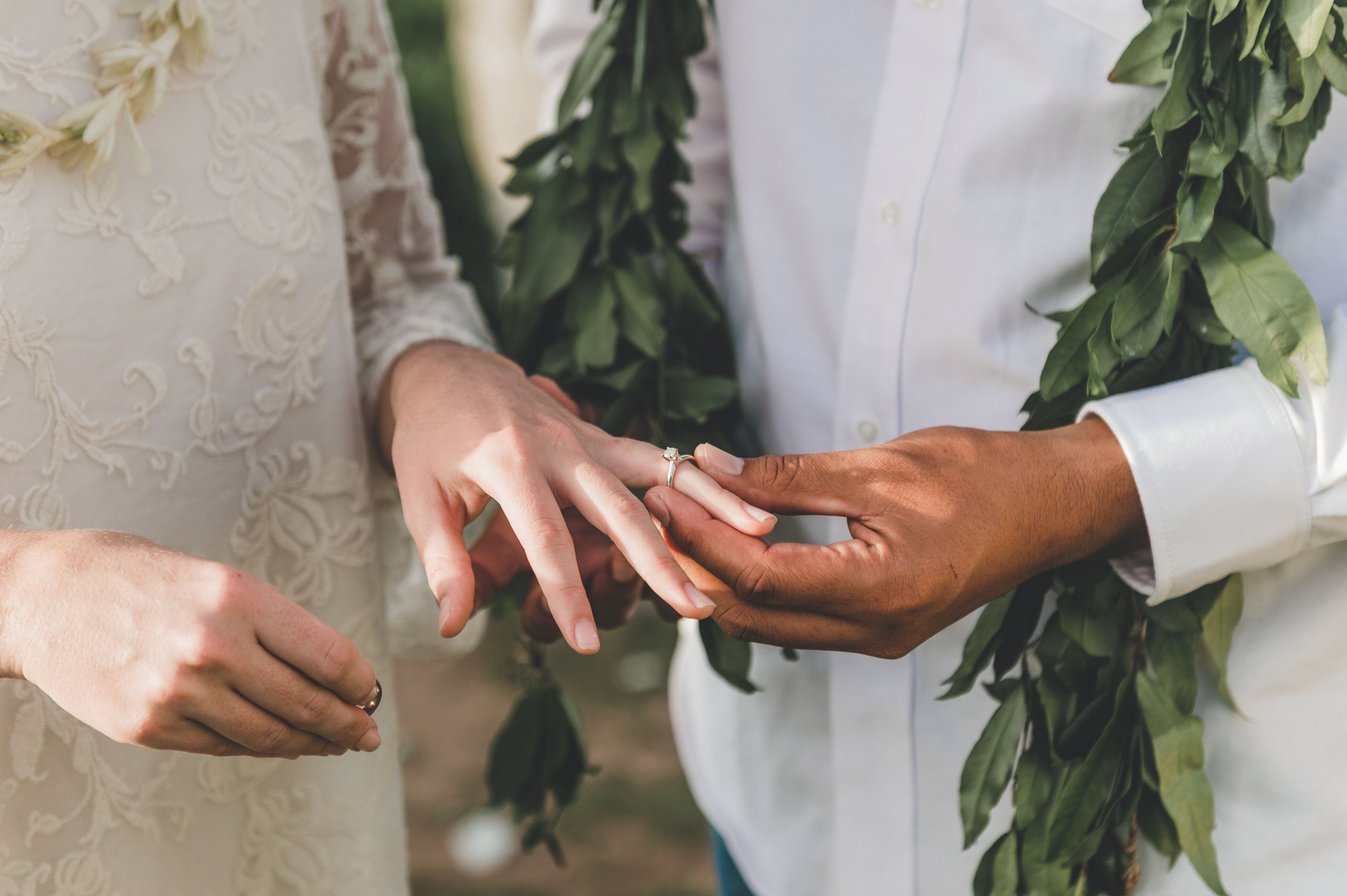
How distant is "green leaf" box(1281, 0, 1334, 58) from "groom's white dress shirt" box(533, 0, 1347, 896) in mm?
189

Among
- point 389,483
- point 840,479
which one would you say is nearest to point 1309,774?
point 840,479

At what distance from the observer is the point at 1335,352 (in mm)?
1032

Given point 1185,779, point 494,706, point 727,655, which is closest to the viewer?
point 1185,779

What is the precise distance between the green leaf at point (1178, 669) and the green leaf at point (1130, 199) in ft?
1.46

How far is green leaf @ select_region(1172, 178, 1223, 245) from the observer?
1040 millimetres

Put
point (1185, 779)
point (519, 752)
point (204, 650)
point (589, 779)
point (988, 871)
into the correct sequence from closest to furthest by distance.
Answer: point (204, 650), point (1185, 779), point (988, 871), point (519, 752), point (589, 779)

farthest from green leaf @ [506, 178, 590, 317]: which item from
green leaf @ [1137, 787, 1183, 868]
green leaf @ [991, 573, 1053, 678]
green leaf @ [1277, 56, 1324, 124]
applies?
green leaf @ [1137, 787, 1183, 868]

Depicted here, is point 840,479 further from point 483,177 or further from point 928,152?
point 483,177

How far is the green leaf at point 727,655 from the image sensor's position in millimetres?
1370

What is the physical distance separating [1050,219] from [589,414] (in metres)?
0.66

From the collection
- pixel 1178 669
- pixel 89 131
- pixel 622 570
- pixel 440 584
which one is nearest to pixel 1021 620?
pixel 1178 669

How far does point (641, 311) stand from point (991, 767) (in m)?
0.76

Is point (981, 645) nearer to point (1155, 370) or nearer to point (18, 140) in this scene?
point (1155, 370)

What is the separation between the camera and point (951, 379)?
52.6 inches
